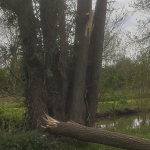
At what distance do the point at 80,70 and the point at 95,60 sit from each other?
96 cm

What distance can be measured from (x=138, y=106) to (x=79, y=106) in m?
9.12

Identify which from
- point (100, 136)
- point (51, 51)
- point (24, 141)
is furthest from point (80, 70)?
point (24, 141)

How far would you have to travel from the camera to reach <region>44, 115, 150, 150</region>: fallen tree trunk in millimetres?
6410

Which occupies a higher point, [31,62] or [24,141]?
[31,62]

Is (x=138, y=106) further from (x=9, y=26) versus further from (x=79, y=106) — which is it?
(x=9, y=26)

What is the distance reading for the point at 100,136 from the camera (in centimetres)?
663

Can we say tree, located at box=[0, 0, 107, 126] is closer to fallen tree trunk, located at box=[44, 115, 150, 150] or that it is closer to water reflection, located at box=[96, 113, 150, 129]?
fallen tree trunk, located at box=[44, 115, 150, 150]

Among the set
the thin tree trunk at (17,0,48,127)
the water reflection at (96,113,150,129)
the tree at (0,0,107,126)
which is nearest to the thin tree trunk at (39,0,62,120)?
the tree at (0,0,107,126)

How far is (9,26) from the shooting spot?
9242 mm

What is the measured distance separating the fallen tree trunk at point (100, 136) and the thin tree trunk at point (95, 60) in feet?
8.82

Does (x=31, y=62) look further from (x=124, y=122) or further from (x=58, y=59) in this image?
(x=124, y=122)

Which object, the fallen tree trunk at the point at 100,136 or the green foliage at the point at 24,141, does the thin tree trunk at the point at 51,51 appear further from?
the green foliage at the point at 24,141

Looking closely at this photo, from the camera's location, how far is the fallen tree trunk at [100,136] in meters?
6.41

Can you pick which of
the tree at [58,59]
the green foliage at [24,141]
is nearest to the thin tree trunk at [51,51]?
the tree at [58,59]
